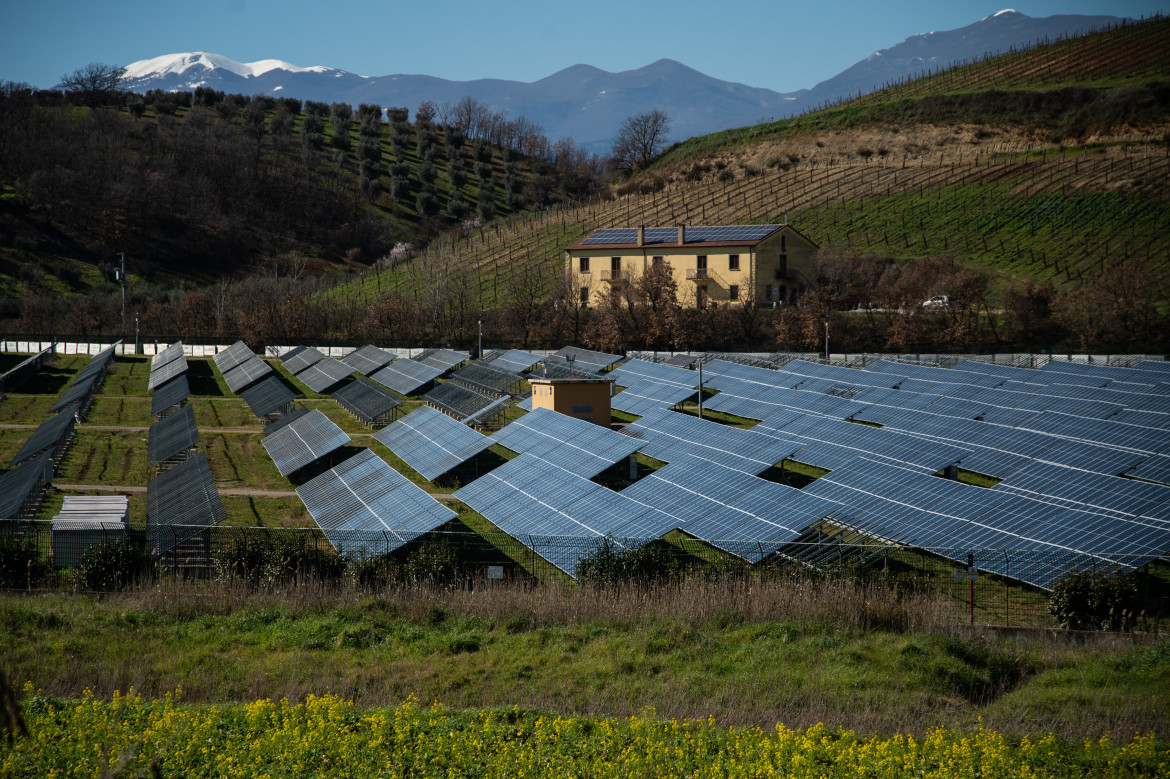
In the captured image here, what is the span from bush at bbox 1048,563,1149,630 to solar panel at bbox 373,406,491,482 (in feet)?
53.7

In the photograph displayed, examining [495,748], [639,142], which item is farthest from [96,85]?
[495,748]

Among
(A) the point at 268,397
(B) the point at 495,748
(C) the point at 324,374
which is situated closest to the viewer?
(B) the point at 495,748

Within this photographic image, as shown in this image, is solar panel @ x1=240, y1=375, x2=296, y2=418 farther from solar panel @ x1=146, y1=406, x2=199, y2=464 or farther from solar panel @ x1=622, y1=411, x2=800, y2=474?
solar panel @ x1=622, y1=411, x2=800, y2=474

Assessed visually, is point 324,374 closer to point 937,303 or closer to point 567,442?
point 567,442

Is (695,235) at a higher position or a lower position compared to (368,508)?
higher

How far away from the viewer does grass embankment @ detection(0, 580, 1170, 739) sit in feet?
39.7

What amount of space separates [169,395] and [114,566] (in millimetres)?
27322

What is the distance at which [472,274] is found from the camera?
94688 millimetres

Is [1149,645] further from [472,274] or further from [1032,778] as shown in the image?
[472,274]

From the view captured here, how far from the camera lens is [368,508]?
21047 mm

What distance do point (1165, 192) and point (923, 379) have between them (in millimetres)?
54585

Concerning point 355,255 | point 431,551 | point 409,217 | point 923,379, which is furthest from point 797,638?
point 409,217

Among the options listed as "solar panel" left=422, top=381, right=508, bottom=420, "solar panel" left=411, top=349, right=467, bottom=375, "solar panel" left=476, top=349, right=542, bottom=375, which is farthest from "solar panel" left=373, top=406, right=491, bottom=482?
"solar panel" left=476, top=349, right=542, bottom=375

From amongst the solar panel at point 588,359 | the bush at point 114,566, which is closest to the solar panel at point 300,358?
the solar panel at point 588,359
